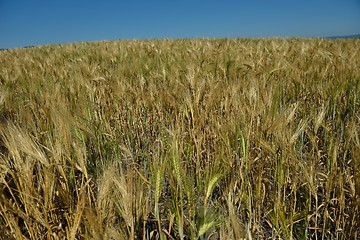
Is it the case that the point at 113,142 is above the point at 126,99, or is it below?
below

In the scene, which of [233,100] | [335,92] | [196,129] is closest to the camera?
[196,129]

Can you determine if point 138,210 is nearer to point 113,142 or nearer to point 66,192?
point 66,192

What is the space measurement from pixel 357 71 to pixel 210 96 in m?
1.41

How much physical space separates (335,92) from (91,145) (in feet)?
5.05

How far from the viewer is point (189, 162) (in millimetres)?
1383

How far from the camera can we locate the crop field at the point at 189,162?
0.77 meters

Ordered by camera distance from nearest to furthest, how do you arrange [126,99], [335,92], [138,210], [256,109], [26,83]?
[138,210] → [256,109] → [335,92] → [126,99] → [26,83]

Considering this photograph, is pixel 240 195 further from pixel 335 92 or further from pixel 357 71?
pixel 357 71

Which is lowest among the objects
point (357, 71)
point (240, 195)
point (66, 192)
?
point (240, 195)

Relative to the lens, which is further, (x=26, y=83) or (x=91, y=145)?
(x=26, y=83)

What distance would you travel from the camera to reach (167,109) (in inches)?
69.3

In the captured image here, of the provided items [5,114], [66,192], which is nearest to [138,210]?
[66,192]

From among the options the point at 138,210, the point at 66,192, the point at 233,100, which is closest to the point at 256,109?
the point at 233,100

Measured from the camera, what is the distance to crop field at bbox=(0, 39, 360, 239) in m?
0.77
